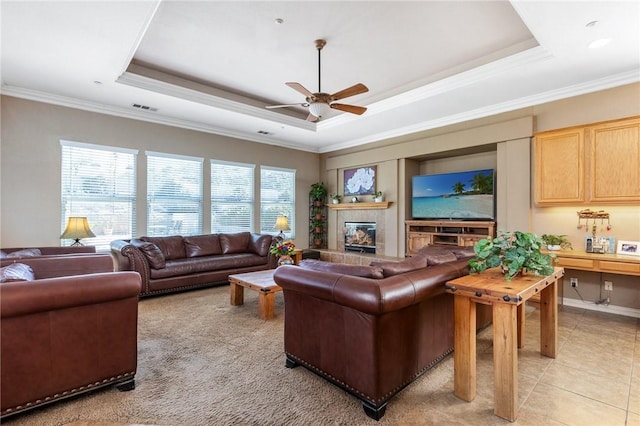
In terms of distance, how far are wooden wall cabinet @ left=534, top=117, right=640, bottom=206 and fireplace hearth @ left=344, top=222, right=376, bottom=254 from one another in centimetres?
320

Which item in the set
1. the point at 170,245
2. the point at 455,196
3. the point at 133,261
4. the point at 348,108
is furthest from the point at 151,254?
the point at 455,196

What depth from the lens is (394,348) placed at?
6.30 ft

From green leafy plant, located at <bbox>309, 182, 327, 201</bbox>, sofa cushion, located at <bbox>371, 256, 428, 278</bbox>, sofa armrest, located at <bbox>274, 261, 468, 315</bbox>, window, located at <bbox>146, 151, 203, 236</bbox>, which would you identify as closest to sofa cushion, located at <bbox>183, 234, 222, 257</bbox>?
window, located at <bbox>146, 151, 203, 236</bbox>

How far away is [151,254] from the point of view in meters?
Answer: 4.41

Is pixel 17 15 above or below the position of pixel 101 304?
above

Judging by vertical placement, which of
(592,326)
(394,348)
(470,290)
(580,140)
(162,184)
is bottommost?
(592,326)

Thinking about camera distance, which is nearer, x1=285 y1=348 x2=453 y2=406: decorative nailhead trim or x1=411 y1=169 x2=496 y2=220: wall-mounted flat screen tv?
x1=285 y1=348 x2=453 y2=406: decorative nailhead trim

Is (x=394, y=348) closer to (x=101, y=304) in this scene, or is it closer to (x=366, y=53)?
(x=101, y=304)

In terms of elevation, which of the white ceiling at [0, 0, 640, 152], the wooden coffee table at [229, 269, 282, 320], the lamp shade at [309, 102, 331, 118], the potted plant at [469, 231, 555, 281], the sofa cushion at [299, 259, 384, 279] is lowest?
the wooden coffee table at [229, 269, 282, 320]

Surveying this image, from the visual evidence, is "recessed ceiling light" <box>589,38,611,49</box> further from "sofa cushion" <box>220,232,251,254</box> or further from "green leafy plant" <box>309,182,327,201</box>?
"sofa cushion" <box>220,232,251,254</box>

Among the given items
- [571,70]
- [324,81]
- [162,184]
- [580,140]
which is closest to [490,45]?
[571,70]

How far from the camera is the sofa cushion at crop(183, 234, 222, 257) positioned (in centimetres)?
528

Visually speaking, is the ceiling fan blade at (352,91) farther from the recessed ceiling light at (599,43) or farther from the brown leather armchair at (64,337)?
the brown leather armchair at (64,337)

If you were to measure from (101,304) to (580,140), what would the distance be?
5.36 m
